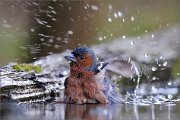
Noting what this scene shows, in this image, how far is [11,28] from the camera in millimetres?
9430

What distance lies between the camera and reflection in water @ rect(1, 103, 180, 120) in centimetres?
500

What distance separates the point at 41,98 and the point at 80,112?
4.39 ft

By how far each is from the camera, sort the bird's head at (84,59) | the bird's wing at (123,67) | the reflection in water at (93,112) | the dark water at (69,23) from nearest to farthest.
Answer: the reflection in water at (93,112)
the bird's head at (84,59)
the bird's wing at (123,67)
the dark water at (69,23)

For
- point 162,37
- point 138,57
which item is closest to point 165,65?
point 138,57

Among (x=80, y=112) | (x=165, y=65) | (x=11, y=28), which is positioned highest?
(x=11, y=28)

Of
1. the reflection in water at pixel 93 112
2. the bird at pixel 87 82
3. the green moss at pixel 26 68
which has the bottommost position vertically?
the reflection in water at pixel 93 112

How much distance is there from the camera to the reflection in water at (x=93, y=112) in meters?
5.00

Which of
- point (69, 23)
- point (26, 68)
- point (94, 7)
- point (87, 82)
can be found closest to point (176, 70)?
point (69, 23)

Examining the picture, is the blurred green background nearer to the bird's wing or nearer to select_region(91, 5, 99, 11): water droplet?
Result: select_region(91, 5, 99, 11): water droplet

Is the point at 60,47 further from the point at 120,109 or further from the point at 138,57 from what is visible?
the point at 120,109

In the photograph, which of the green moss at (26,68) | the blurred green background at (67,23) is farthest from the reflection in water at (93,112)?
the blurred green background at (67,23)

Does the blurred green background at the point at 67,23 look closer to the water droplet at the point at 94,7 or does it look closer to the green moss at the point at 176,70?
the water droplet at the point at 94,7

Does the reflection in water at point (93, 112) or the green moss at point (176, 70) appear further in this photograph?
the green moss at point (176, 70)

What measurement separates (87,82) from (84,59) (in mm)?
348
